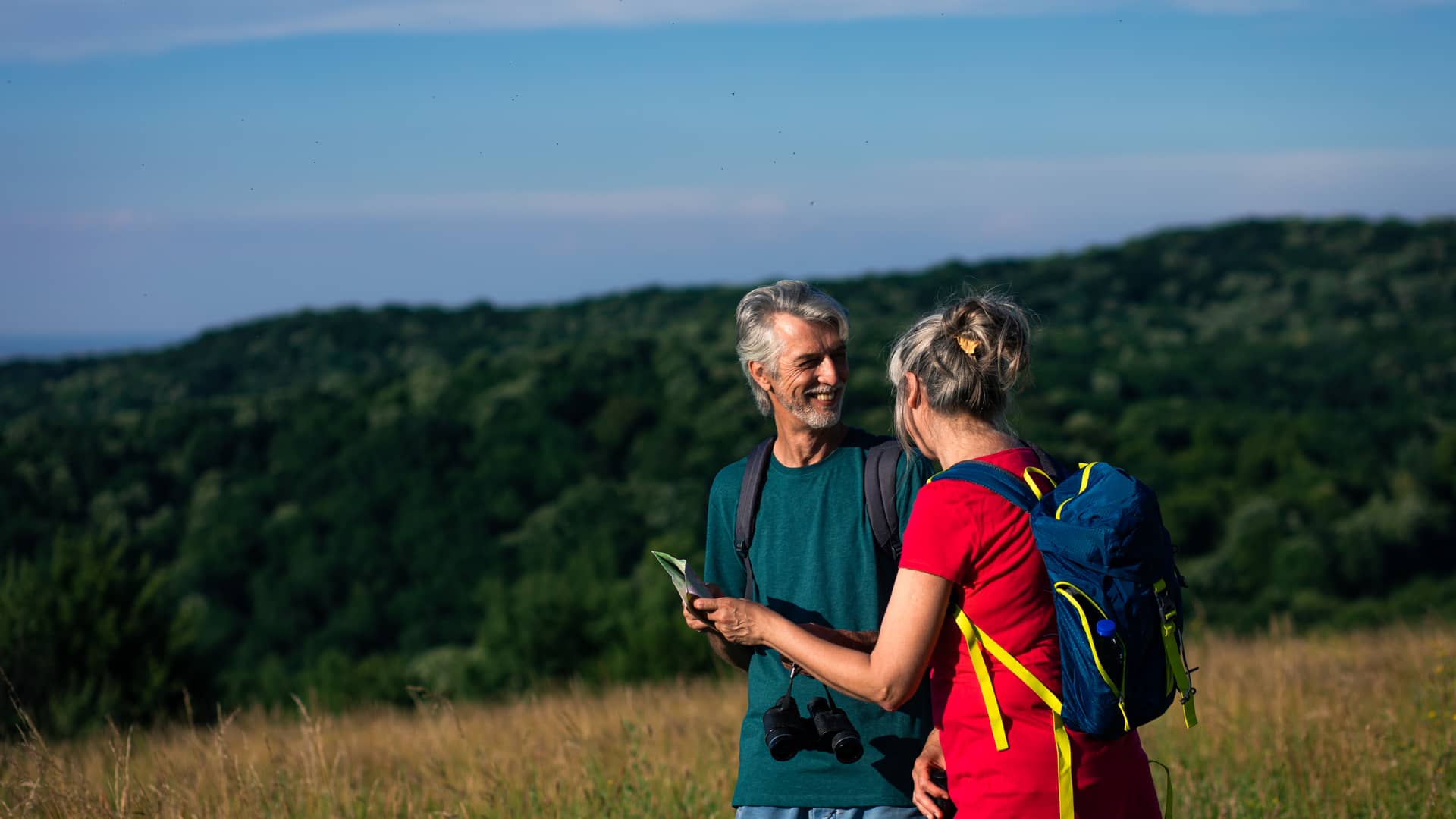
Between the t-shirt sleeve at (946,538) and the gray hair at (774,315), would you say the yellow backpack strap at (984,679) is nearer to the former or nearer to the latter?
the t-shirt sleeve at (946,538)

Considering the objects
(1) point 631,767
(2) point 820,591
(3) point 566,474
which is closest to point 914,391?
(2) point 820,591

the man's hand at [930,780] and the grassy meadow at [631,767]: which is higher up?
the man's hand at [930,780]

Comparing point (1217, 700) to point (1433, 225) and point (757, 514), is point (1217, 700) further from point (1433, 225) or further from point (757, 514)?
point (1433, 225)

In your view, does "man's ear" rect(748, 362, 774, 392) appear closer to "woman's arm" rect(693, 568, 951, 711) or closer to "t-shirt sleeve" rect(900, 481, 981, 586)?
"woman's arm" rect(693, 568, 951, 711)

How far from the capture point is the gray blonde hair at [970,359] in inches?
86.2

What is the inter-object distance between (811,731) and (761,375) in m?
0.81

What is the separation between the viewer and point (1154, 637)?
2002 mm

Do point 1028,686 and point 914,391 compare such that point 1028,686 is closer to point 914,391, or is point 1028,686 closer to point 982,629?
point 982,629

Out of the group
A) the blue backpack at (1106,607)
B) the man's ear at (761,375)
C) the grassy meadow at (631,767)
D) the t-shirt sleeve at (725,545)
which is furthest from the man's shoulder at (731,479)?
the grassy meadow at (631,767)

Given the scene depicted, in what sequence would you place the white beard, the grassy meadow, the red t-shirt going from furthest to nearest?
the grassy meadow < the white beard < the red t-shirt

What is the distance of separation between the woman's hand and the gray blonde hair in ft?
1.43

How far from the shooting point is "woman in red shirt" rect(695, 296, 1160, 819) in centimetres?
206

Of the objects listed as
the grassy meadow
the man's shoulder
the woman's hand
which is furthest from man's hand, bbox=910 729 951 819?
the grassy meadow

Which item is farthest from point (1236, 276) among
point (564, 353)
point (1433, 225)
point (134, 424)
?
point (134, 424)
